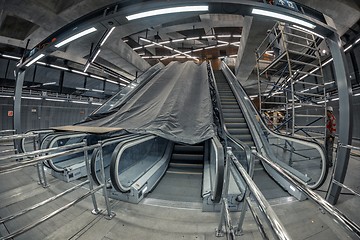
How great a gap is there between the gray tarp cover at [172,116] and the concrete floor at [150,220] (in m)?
1.40

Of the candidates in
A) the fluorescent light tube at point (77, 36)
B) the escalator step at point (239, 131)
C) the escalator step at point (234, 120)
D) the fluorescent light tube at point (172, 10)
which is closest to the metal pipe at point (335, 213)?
the fluorescent light tube at point (172, 10)

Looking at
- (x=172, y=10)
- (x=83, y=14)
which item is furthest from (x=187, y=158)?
(x=83, y=14)

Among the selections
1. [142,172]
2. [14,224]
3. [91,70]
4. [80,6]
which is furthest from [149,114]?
[91,70]

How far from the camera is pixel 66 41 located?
Result: 3.32 meters

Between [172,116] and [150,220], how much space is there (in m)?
2.26

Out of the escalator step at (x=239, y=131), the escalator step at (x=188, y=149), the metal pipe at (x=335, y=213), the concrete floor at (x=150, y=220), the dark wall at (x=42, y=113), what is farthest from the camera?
the dark wall at (x=42, y=113)

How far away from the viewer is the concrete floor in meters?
1.77

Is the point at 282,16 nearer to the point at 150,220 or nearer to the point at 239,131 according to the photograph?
the point at 239,131

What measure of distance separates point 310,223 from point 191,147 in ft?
10.4

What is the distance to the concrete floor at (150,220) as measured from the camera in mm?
1773

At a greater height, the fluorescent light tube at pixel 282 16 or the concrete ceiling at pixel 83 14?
the concrete ceiling at pixel 83 14

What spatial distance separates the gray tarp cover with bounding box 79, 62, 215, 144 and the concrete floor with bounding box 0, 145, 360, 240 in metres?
1.40

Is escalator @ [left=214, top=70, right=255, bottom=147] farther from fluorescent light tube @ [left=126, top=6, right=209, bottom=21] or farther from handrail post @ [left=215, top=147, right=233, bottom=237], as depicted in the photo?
fluorescent light tube @ [left=126, top=6, right=209, bottom=21]

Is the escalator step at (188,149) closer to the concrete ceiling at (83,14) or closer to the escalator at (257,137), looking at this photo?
the escalator at (257,137)
